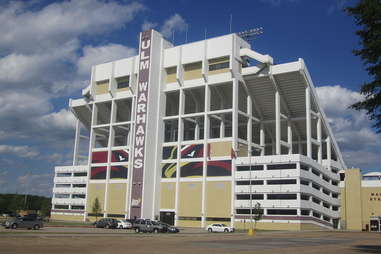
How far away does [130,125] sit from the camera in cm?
9769

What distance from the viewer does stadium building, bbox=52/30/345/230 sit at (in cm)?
7694

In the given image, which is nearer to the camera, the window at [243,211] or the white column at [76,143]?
the window at [243,211]

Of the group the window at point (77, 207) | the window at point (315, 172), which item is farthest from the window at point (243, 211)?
the window at point (77, 207)

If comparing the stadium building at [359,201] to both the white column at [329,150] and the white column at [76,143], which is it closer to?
the white column at [329,150]

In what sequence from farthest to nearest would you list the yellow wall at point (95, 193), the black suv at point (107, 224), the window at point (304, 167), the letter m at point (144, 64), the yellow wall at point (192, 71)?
the yellow wall at point (95, 193)
the letter m at point (144, 64)
the yellow wall at point (192, 71)
the window at point (304, 167)
the black suv at point (107, 224)

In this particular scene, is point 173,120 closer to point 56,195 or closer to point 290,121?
point 290,121

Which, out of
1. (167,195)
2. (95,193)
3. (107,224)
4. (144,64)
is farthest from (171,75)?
(107,224)

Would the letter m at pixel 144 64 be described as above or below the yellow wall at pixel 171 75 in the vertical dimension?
above

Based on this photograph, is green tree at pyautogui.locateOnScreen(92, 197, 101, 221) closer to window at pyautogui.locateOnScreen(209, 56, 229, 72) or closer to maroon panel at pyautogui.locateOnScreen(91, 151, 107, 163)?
maroon panel at pyautogui.locateOnScreen(91, 151, 107, 163)

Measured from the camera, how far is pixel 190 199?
276 feet

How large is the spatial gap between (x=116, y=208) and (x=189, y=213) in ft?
59.0

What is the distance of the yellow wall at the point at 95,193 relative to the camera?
95.6 metres

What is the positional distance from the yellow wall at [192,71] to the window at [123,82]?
1565 centimetres

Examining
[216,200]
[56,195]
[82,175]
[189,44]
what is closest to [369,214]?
[216,200]
